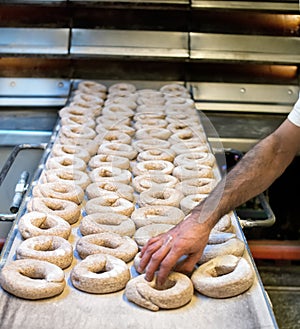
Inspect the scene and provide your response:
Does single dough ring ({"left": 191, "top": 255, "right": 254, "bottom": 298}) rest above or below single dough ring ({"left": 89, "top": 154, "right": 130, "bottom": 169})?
above

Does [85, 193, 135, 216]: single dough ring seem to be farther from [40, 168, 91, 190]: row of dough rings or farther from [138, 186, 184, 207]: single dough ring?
[40, 168, 91, 190]: row of dough rings

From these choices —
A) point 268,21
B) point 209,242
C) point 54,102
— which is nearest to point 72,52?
point 54,102

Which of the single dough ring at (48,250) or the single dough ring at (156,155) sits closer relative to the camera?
the single dough ring at (48,250)

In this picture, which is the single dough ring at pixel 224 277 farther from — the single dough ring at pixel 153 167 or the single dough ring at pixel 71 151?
the single dough ring at pixel 71 151

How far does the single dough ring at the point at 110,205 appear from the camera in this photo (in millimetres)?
2371

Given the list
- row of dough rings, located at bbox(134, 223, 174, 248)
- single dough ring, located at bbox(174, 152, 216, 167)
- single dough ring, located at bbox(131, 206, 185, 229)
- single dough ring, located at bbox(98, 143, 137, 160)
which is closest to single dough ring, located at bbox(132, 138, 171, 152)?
single dough ring, located at bbox(98, 143, 137, 160)

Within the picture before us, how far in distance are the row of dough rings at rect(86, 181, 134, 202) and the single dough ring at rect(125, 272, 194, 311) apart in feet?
2.06

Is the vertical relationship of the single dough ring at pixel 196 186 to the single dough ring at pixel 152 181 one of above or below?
above

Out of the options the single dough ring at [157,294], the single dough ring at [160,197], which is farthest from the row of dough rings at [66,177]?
the single dough ring at [157,294]

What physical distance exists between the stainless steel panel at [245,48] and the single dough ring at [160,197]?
1286mm

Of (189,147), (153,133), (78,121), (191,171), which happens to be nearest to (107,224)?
(191,171)

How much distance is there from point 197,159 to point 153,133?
393 millimetres

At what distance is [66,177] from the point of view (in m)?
2.62

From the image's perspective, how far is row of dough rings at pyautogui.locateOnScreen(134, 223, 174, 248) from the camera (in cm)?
219
